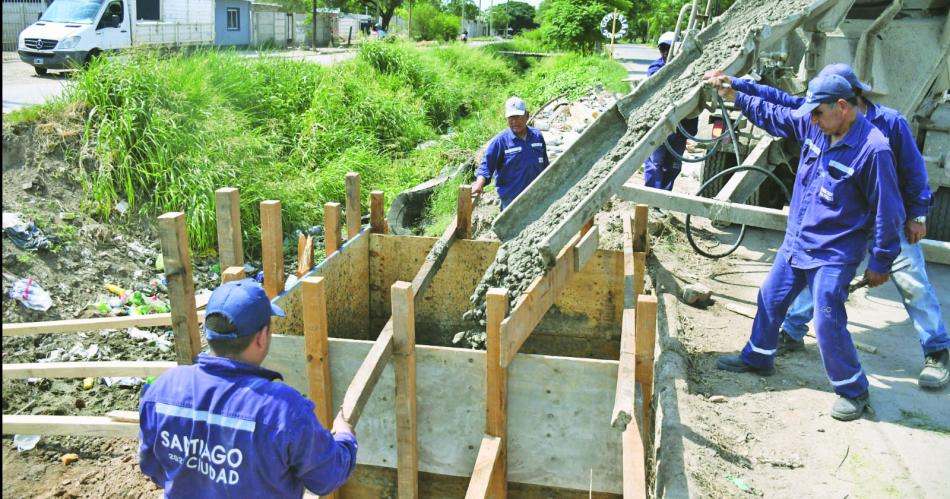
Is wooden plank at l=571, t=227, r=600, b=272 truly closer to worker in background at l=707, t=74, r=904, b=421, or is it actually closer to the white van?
worker in background at l=707, t=74, r=904, b=421

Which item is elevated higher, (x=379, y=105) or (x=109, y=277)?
(x=379, y=105)

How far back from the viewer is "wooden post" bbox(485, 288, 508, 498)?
12.0ft

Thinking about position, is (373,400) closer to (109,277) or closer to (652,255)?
(652,255)

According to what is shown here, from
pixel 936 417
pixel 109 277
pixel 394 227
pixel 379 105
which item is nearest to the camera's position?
pixel 936 417

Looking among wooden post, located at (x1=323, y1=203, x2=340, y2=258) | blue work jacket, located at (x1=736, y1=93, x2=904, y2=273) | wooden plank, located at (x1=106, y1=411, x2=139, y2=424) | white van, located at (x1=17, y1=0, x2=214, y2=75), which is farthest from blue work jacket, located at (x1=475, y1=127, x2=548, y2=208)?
white van, located at (x1=17, y1=0, x2=214, y2=75)

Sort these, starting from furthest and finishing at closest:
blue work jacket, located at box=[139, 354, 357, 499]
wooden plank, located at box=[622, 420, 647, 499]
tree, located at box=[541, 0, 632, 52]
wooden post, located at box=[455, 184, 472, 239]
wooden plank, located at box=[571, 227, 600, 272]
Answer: tree, located at box=[541, 0, 632, 52]
wooden post, located at box=[455, 184, 472, 239]
wooden plank, located at box=[571, 227, 600, 272]
wooden plank, located at box=[622, 420, 647, 499]
blue work jacket, located at box=[139, 354, 357, 499]

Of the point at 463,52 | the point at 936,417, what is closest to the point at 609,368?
the point at 936,417

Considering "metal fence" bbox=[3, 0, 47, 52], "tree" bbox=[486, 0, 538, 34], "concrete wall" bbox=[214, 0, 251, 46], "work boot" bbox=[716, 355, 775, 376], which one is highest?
"tree" bbox=[486, 0, 538, 34]

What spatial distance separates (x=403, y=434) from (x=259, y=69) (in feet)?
31.5

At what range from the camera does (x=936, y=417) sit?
4.34 metres

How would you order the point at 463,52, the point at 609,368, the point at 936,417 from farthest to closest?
the point at 463,52 → the point at 936,417 → the point at 609,368

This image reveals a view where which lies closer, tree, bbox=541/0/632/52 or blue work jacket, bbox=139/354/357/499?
blue work jacket, bbox=139/354/357/499

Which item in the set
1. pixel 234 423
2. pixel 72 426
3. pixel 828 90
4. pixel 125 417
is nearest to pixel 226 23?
pixel 72 426

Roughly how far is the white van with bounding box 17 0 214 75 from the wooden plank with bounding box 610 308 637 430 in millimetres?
11706
